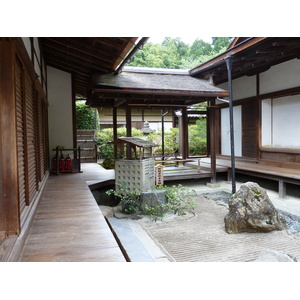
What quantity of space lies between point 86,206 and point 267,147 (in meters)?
7.20

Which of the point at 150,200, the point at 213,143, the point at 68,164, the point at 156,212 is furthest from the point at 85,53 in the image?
the point at 213,143

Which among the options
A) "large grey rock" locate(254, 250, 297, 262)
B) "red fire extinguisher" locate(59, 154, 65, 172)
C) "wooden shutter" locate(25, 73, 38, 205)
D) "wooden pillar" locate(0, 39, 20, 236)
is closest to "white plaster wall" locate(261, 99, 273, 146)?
"red fire extinguisher" locate(59, 154, 65, 172)

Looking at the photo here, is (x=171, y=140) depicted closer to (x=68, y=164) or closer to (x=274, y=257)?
(x=68, y=164)

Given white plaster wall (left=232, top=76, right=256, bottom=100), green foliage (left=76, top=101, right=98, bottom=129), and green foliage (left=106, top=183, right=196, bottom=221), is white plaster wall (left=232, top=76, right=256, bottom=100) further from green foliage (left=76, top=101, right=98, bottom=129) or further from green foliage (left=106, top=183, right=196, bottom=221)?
green foliage (left=76, top=101, right=98, bottom=129)

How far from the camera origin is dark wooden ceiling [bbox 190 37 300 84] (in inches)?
267

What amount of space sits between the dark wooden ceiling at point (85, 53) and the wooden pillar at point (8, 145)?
289 centimetres

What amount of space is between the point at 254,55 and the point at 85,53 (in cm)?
458

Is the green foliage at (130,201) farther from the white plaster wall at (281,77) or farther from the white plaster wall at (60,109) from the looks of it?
the white plaster wall at (281,77)

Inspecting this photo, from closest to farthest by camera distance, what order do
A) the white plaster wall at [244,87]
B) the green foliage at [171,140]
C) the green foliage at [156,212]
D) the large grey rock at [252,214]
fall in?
the large grey rock at [252,214]
the green foliage at [156,212]
the white plaster wall at [244,87]
the green foliage at [171,140]

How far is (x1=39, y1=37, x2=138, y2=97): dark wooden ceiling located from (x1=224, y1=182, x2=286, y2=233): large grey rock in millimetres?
3475

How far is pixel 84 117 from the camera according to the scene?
43.3 ft

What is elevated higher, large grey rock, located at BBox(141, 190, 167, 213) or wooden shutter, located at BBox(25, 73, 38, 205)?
wooden shutter, located at BBox(25, 73, 38, 205)

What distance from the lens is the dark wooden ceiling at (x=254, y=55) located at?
22.2ft

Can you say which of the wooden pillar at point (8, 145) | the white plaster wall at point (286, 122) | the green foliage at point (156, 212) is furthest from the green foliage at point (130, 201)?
the white plaster wall at point (286, 122)
